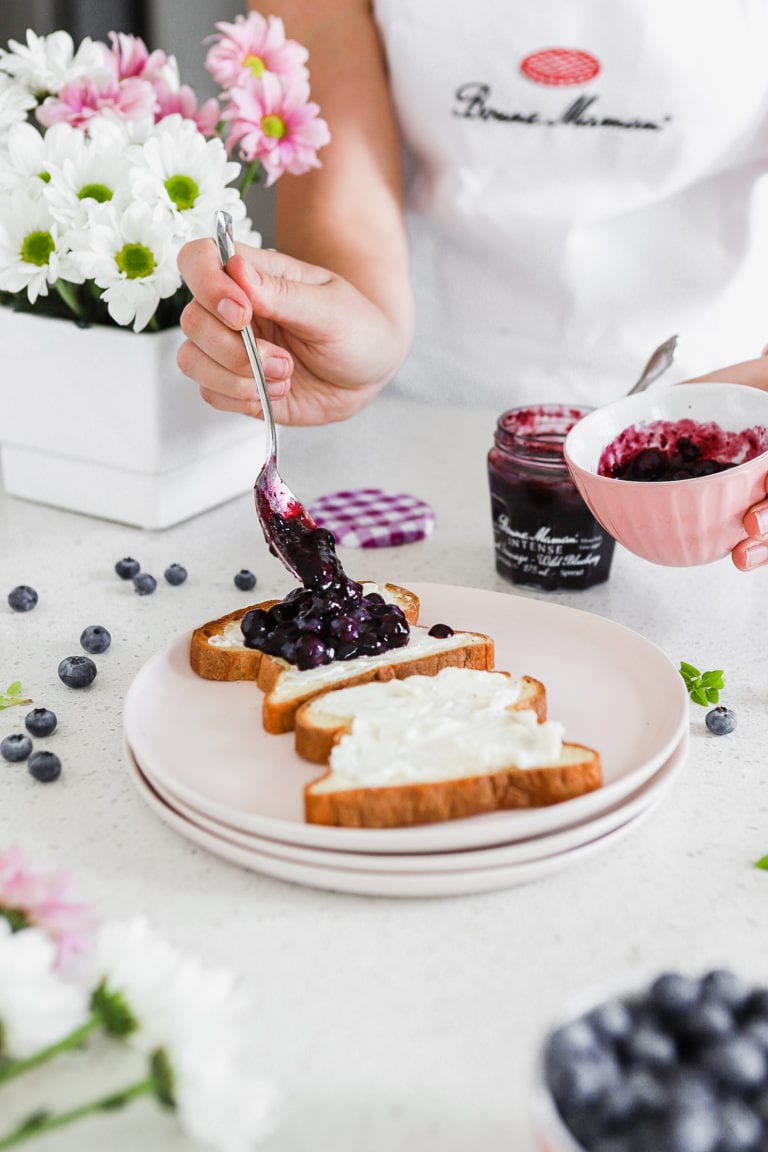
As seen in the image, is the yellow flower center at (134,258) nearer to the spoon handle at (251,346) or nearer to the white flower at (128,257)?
the white flower at (128,257)

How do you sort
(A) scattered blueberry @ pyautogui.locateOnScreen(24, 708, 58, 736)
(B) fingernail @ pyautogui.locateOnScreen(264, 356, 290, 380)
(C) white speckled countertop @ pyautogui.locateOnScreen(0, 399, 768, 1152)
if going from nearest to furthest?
1. (C) white speckled countertop @ pyautogui.locateOnScreen(0, 399, 768, 1152)
2. (A) scattered blueberry @ pyautogui.locateOnScreen(24, 708, 58, 736)
3. (B) fingernail @ pyautogui.locateOnScreen(264, 356, 290, 380)

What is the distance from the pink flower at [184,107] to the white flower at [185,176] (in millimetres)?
128

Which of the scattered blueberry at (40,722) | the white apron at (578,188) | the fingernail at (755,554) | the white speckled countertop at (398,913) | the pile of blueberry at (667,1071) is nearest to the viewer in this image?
the pile of blueberry at (667,1071)

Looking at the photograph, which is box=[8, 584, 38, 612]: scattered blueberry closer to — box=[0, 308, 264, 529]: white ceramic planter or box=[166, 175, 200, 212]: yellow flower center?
box=[0, 308, 264, 529]: white ceramic planter

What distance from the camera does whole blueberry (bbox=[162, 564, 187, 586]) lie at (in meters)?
1.49

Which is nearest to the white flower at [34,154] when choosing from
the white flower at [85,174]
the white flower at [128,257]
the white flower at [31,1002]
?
the white flower at [85,174]

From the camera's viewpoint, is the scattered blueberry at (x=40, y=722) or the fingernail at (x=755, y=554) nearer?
the scattered blueberry at (x=40, y=722)

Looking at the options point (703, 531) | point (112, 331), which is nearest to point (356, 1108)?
point (703, 531)

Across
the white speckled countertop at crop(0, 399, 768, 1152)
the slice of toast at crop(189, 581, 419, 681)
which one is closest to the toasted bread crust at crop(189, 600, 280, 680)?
the slice of toast at crop(189, 581, 419, 681)

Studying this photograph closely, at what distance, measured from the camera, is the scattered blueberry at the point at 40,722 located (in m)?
1.14

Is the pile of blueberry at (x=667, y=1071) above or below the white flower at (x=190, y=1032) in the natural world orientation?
above

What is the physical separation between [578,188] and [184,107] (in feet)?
2.24

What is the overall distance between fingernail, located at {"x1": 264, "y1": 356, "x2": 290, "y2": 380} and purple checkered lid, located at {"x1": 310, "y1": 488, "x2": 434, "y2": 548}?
210 millimetres

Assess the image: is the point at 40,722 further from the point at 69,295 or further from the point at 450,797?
the point at 69,295
